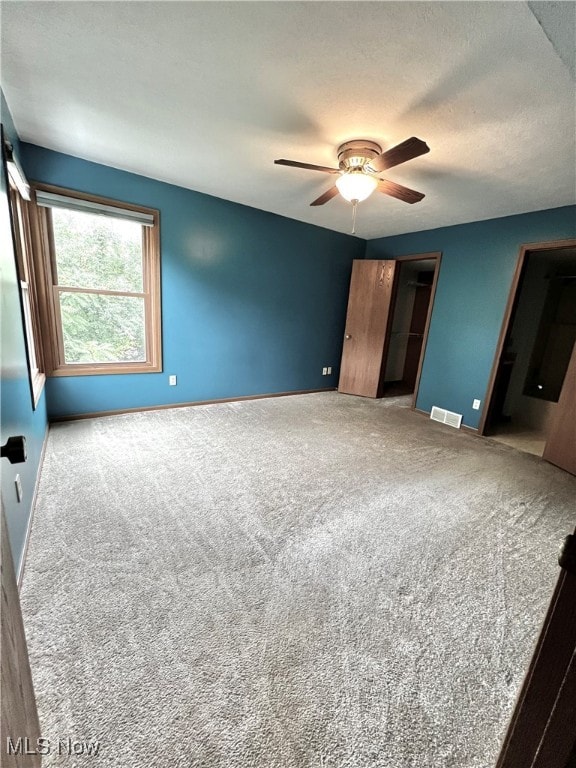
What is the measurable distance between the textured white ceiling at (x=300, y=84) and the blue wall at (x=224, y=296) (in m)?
0.49

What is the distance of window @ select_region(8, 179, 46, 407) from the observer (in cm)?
226

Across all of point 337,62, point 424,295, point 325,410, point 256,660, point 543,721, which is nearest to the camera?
point 543,721

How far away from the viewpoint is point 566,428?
276 centimetres

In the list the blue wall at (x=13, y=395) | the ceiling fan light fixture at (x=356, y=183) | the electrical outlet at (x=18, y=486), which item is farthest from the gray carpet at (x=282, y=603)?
the ceiling fan light fixture at (x=356, y=183)

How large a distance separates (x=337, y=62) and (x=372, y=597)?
2434mm

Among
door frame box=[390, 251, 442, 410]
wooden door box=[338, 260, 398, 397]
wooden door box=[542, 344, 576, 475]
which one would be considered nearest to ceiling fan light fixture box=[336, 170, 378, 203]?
door frame box=[390, 251, 442, 410]

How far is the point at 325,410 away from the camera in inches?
157

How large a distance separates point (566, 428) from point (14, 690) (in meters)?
3.68

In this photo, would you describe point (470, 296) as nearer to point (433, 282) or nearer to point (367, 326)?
point (433, 282)


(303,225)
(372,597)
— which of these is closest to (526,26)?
(372,597)

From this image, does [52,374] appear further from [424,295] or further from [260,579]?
[424,295]

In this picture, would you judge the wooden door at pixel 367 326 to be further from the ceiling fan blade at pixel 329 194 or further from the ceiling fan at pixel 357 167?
the ceiling fan at pixel 357 167

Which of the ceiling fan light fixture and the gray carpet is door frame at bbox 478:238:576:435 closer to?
the gray carpet

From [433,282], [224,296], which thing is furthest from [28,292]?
[433,282]
